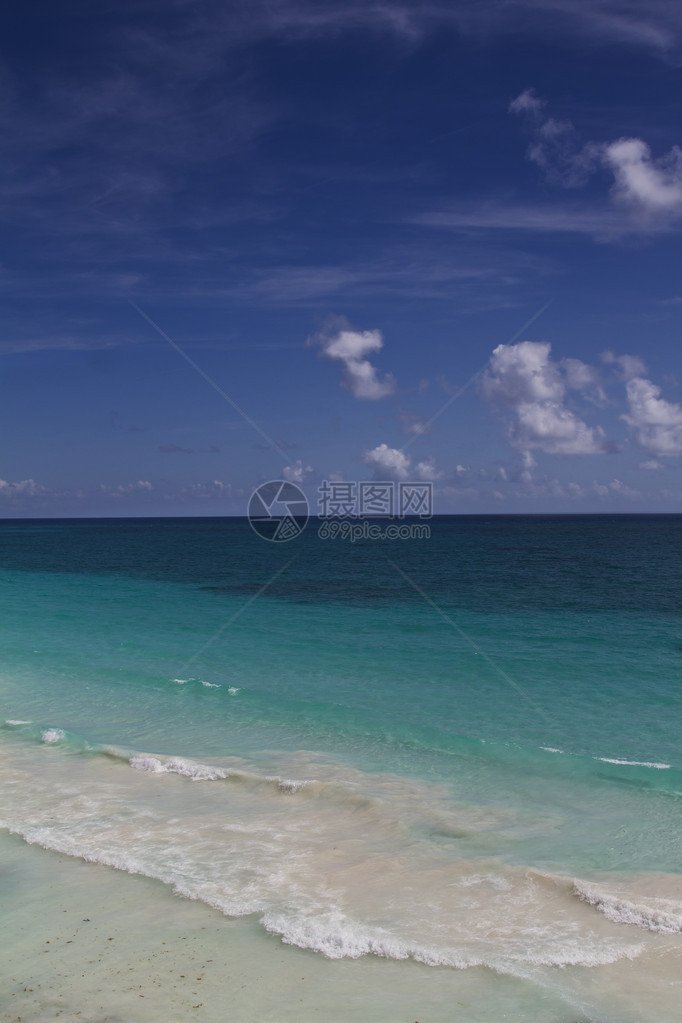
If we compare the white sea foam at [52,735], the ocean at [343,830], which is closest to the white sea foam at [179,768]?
the ocean at [343,830]

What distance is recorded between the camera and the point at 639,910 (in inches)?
317

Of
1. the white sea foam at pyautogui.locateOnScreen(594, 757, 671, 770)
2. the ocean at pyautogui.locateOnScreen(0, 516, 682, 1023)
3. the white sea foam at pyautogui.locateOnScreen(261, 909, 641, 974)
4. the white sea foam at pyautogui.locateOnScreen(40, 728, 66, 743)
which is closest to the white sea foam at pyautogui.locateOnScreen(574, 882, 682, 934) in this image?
the ocean at pyautogui.locateOnScreen(0, 516, 682, 1023)

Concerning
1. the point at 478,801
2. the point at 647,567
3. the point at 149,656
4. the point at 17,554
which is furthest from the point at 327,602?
the point at 17,554

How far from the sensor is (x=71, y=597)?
40.8 metres

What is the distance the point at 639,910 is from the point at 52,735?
11720 mm

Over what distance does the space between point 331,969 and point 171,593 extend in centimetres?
3702

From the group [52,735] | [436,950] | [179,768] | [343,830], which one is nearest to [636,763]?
[343,830]

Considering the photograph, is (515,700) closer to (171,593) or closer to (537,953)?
(537,953)

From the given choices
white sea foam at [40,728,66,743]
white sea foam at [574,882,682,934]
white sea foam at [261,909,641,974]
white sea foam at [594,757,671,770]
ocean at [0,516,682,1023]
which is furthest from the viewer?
white sea foam at [40,728,66,743]

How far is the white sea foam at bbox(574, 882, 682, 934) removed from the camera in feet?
25.6

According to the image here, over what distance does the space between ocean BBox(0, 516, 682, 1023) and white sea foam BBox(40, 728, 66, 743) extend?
16 cm

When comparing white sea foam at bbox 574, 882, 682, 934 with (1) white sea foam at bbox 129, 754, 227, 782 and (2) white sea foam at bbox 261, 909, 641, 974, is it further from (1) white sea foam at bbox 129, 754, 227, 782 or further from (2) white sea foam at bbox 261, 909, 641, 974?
(1) white sea foam at bbox 129, 754, 227, 782

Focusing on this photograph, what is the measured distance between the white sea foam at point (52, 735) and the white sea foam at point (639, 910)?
424 inches

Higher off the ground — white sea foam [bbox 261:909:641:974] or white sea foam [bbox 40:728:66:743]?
white sea foam [bbox 261:909:641:974]
